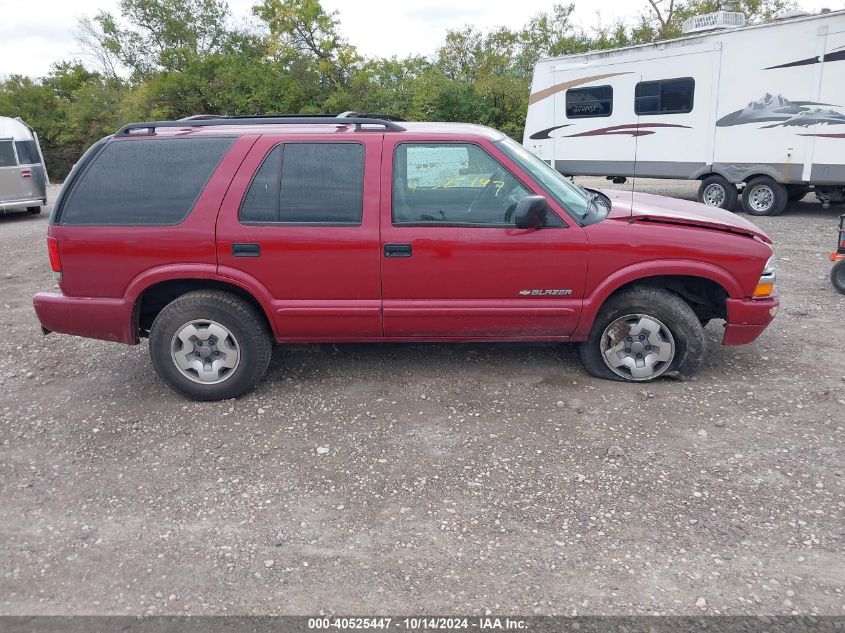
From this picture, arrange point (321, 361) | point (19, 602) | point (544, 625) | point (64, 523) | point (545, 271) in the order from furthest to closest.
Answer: point (321, 361) → point (545, 271) → point (64, 523) → point (19, 602) → point (544, 625)

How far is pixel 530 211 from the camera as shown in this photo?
167 inches

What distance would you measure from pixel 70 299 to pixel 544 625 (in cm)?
369

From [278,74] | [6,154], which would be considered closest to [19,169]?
[6,154]

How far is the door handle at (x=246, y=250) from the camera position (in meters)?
4.44

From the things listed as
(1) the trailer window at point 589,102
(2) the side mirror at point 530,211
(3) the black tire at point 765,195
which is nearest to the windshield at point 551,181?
(2) the side mirror at point 530,211

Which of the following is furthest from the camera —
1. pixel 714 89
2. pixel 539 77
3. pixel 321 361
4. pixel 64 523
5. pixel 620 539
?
pixel 539 77

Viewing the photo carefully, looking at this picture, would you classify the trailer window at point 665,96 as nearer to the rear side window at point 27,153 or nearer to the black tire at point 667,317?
the black tire at point 667,317

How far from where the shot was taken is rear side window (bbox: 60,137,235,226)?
4465mm

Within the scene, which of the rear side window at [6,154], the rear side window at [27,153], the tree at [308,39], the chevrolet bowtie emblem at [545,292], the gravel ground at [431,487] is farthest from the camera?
the tree at [308,39]

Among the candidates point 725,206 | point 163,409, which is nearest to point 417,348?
point 163,409

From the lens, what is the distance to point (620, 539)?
10.3 feet

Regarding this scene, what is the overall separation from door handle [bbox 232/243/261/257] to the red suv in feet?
0.04

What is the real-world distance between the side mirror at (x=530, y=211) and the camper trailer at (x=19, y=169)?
14.7 meters

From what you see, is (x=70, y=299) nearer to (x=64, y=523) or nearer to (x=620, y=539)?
(x=64, y=523)
